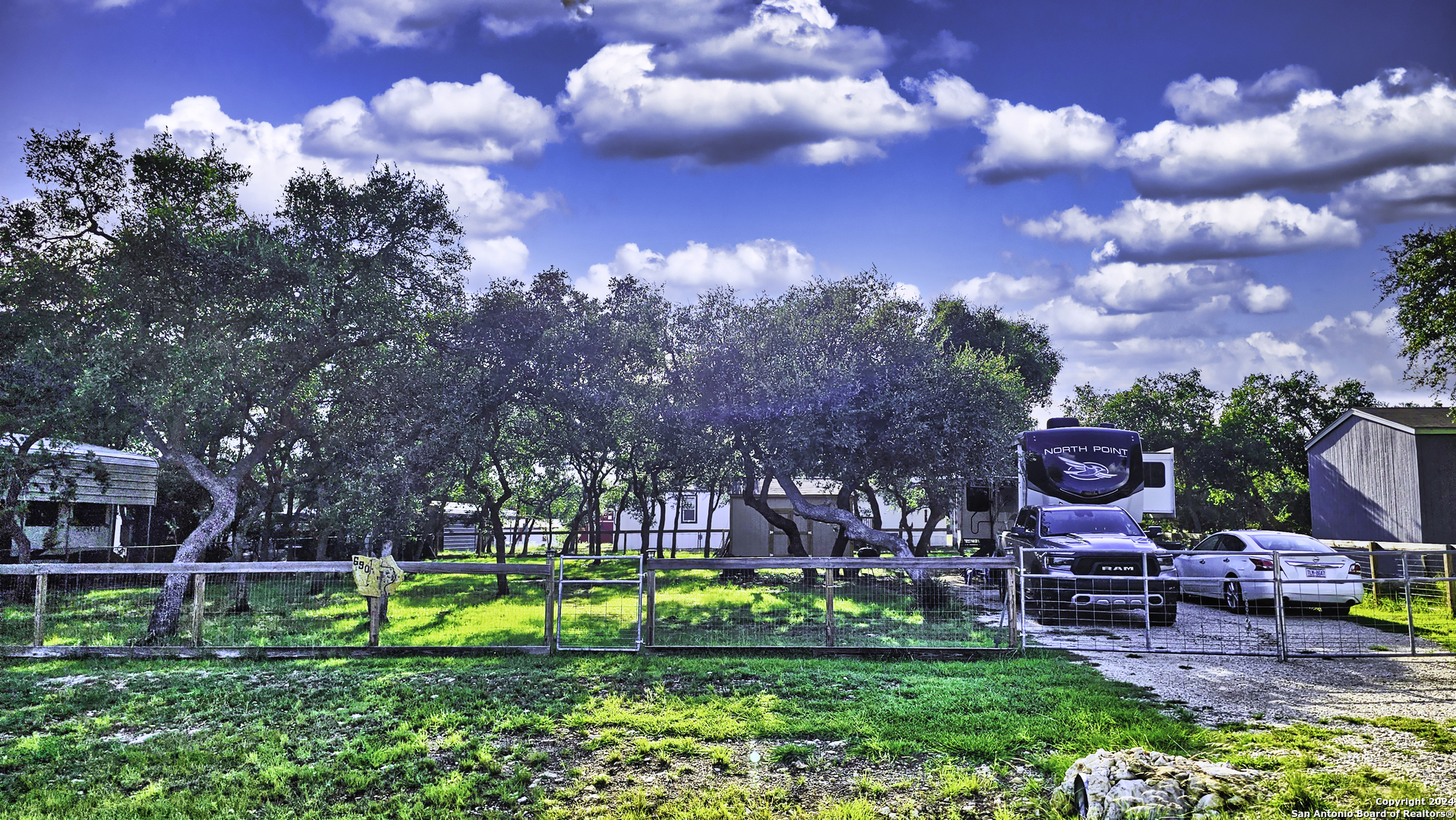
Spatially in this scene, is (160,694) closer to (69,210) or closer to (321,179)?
(321,179)

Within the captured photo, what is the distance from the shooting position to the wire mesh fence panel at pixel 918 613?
32.1 ft

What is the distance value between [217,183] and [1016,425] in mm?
20986

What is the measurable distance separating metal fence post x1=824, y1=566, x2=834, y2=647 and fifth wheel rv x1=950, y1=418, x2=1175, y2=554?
870 centimetres

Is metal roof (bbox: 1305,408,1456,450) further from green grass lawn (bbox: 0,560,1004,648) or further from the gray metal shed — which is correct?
green grass lawn (bbox: 0,560,1004,648)

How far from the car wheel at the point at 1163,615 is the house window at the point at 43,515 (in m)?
26.9

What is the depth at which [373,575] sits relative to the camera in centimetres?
970

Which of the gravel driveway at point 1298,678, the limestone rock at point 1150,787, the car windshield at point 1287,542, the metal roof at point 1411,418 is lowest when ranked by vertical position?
the gravel driveway at point 1298,678

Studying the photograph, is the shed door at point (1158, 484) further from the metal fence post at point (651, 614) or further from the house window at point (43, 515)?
the house window at point (43, 515)

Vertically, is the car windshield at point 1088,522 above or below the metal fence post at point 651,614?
above

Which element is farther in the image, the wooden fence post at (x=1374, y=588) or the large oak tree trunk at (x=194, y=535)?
the wooden fence post at (x=1374, y=588)

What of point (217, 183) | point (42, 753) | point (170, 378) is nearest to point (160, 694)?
point (42, 753)

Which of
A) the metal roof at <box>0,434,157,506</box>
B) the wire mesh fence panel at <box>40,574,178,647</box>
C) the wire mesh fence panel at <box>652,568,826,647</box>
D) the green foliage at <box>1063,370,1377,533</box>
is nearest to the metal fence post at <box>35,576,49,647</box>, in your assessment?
the wire mesh fence panel at <box>40,574,178,647</box>

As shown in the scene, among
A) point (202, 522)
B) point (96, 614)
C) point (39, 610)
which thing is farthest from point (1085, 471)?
point (39, 610)

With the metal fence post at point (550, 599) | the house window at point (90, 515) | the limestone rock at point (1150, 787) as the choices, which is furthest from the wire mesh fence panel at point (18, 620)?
the house window at point (90, 515)
